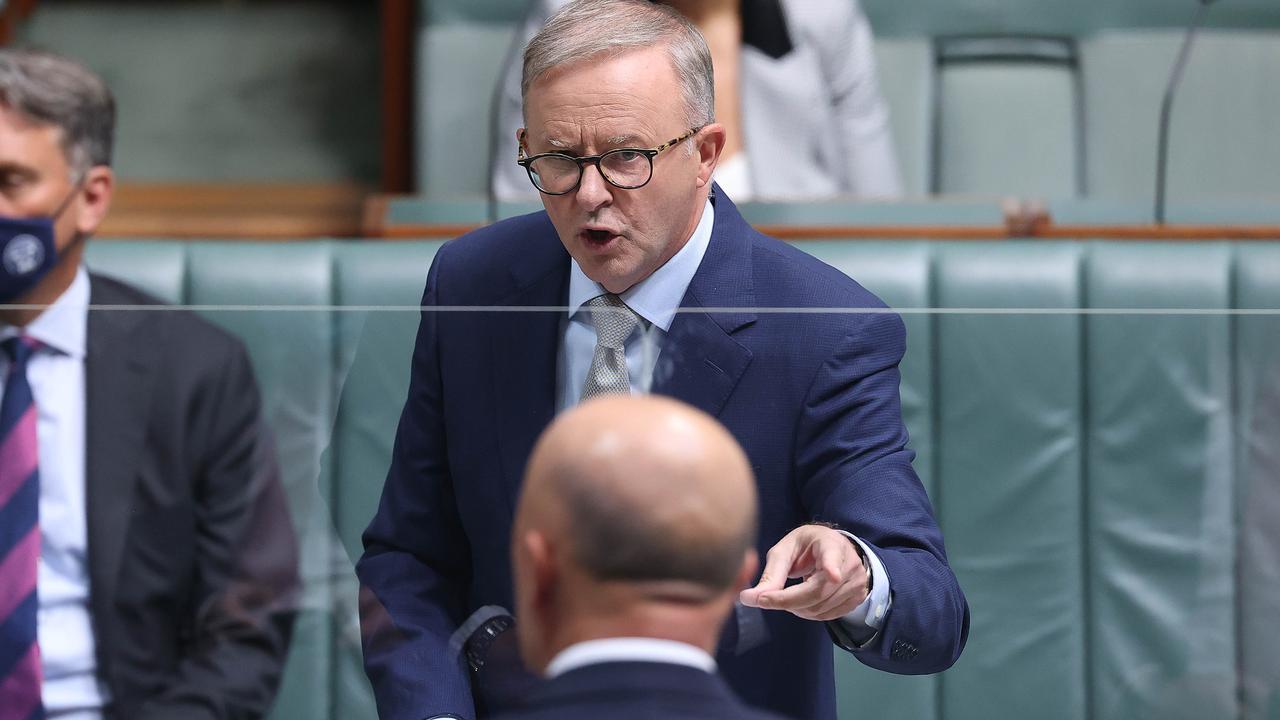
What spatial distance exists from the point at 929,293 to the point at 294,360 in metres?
0.50

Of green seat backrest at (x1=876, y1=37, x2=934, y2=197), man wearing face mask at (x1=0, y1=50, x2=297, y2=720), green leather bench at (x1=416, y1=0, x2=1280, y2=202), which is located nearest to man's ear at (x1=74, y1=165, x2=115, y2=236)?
man wearing face mask at (x1=0, y1=50, x2=297, y2=720)

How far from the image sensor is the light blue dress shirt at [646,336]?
94cm

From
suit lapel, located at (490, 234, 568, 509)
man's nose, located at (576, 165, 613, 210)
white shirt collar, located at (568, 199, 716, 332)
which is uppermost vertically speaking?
man's nose, located at (576, 165, 613, 210)

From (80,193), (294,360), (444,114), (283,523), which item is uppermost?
(444,114)

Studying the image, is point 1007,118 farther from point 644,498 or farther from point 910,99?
point 644,498

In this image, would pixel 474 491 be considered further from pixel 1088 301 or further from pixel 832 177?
pixel 832 177

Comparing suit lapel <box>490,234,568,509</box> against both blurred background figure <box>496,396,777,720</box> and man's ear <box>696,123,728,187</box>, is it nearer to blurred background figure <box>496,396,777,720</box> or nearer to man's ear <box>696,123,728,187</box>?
man's ear <box>696,123,728,187</box>

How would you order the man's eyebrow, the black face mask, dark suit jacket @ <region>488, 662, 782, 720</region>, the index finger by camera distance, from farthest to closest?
the man's eyebrow
the black face mask
the index finger
dark suit jacket @ <region>488, 662, 782, 720</region>

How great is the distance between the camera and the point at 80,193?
1.29m

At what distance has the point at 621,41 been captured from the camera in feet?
3.36

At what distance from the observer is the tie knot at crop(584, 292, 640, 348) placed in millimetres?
1000

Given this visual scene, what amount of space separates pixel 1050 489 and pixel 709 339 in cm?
27

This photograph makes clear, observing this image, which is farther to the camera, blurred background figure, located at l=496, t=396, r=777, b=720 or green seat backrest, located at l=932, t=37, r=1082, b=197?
green seat backrest, located at l=932, t=37, r=1082, b=197

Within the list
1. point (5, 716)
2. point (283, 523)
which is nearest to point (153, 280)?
point (283, 523)
